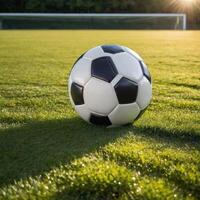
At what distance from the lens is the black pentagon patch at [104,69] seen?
365 cm

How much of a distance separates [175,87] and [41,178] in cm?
370

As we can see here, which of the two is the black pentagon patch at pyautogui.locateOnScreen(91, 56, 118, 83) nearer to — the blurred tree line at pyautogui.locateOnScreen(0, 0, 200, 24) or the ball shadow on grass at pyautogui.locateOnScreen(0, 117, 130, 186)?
the ball shadow on grass at pyautogui.locateOnScreen(0, 117, 130, 186)

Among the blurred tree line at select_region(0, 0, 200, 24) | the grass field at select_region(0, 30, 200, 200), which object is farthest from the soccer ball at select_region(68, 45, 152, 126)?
the blurred tree line at select_region(0, 0, 200, 24)

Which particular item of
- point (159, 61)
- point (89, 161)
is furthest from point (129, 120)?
point (159, 61)

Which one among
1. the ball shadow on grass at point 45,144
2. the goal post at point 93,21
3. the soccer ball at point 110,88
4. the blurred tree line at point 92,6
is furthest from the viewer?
the blurred tree line at point 92,6

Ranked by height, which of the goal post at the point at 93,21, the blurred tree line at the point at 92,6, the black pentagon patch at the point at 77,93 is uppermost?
the black pentagon patch at the point at 77,93

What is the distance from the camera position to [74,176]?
2600 mm

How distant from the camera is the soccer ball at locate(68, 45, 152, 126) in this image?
11.9ft

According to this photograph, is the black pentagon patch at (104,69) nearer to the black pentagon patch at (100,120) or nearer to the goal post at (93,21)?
the black pentagon patch at (100,120)

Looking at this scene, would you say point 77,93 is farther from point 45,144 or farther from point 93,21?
point 93,21

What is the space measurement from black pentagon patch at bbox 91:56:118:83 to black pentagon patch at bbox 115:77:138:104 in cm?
10

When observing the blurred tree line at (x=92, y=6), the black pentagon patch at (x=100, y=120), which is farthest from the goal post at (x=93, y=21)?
the black pentagon patch at (x=100, y=120)

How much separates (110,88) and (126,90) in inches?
5.7

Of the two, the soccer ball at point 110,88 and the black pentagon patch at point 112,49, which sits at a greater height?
→ the black pentagon patch at point 112,49
